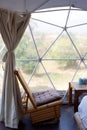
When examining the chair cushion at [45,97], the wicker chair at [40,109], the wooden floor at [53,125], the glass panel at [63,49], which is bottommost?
the wooden floor at [53,125]

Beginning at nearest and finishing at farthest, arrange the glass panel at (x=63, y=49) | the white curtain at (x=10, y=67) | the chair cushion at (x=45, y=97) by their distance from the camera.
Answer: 1. the white curtain at (x=10, y=67)
2. the chair cushion at (x=45, y=97)
3. the glass panel at (x=63, y=49)

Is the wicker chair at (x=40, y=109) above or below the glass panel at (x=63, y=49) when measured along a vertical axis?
below

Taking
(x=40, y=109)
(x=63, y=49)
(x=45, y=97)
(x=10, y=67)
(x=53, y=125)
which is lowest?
(x=53, y=125)

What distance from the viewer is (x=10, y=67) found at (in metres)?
4.40


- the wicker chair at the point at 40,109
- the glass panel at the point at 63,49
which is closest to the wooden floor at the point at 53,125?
the wicker chair at the point at 40,109

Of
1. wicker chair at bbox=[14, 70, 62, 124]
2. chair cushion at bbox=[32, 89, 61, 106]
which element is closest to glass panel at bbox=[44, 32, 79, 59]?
chair cushion at bbox=[32, 89, 61, 106]

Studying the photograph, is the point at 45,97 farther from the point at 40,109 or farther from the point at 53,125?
the point at 53,125

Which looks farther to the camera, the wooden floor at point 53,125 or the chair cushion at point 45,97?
the chair cushion at point 45,97

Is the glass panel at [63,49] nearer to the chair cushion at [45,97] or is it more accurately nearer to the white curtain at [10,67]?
the chair cushion at [45,97]

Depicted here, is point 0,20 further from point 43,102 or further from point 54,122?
point 54,122

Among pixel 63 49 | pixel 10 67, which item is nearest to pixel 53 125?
pixel 10 67

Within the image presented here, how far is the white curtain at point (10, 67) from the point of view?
14.0ft

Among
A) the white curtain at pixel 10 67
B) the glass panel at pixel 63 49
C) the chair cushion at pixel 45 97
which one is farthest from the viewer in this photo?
the glass panel at pixel 63 49

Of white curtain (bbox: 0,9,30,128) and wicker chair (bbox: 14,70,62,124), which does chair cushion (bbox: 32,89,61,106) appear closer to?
wicker chair (bbox: 14,70,62,124)
